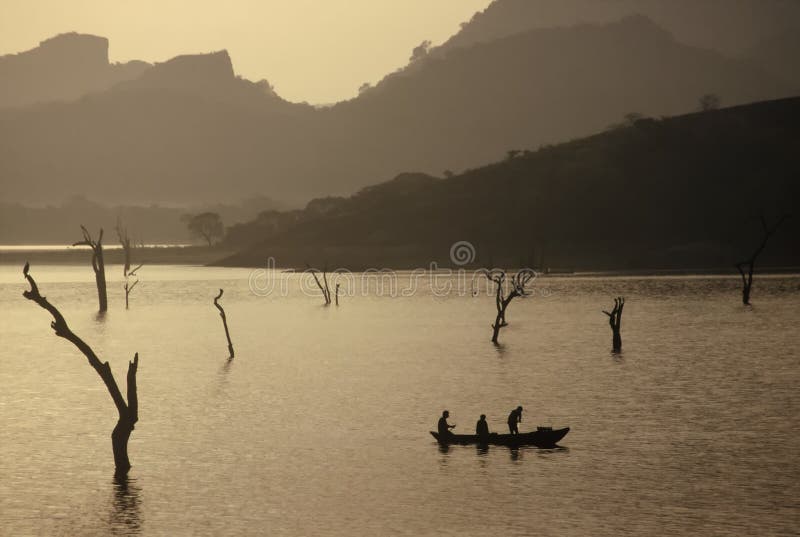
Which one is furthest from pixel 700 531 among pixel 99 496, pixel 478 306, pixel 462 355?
pixel 478 306

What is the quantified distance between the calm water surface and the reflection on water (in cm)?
9

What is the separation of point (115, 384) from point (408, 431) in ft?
51.0

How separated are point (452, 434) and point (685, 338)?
48.0 m

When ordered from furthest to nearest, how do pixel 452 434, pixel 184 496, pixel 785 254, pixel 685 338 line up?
1. pixel 785 254
2. pixel 685 338
3. pixel 452 434
4. pixel 184 496

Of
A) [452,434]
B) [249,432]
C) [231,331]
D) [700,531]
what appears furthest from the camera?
[231,331]

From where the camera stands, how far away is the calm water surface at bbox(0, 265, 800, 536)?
3225 centimetres

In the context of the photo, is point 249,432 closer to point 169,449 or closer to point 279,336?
point 169,449

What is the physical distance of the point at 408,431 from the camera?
46.0 metres

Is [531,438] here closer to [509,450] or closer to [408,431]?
[509,450]

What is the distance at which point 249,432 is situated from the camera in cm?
4703

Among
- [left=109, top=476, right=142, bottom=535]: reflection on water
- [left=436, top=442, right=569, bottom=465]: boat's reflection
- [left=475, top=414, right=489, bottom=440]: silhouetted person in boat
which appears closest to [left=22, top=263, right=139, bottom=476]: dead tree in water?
[left=109, top=476, right=142, bottom=535]: reflection on water

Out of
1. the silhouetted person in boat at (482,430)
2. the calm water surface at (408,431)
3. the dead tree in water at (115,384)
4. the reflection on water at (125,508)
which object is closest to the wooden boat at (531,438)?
the silhouetted person in boat at (482,430)

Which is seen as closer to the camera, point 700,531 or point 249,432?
point 700,531

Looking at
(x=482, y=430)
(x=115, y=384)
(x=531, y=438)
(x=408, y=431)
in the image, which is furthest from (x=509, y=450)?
(x=115, y=384)
